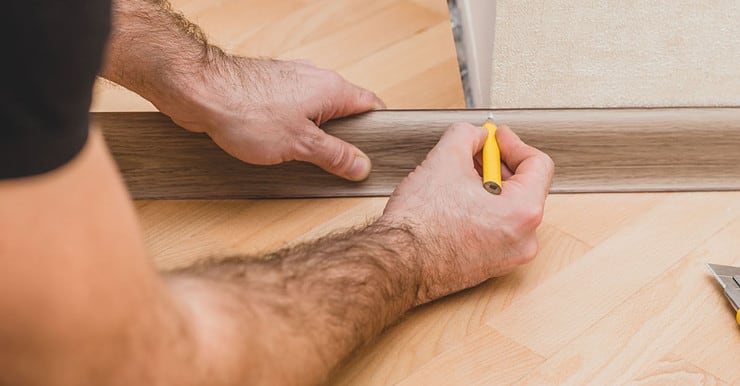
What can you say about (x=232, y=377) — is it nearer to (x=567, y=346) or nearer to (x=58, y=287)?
(x=58, y=287)

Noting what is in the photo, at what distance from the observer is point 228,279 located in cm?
60

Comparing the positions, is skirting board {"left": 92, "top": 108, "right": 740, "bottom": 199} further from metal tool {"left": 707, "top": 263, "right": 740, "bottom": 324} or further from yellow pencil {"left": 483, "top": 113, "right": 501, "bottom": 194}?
metal tool {"left": 707, "top": 263, "right": 740, "bottom": 324}

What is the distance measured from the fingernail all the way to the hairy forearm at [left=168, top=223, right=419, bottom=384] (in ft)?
0.58

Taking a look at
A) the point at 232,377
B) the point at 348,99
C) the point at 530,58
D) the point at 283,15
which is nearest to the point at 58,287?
the point at 232,377

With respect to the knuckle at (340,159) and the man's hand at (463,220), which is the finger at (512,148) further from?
the knuckle at (340,159)

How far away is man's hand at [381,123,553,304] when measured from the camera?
833 millimetres

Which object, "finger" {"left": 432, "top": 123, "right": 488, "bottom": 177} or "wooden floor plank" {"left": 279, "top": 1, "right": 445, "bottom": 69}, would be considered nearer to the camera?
"finger" {"left": 432, "top": 123, "right": 488, "bottom": 177}

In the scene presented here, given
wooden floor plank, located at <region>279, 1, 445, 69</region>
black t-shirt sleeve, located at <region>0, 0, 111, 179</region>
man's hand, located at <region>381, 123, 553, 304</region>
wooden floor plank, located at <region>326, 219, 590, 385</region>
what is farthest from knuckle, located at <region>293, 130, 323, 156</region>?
black t-shirt sleeve, located at <region>0, 0, 111, 179</region>

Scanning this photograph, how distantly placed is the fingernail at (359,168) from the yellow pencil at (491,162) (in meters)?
0.15

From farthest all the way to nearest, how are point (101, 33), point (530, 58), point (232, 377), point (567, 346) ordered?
point (530, 58) < point (567, 346) < point (232, 377) < point (101, 33)

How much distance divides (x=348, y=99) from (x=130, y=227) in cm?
60

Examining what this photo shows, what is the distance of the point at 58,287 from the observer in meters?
0.38

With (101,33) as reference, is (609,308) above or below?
below

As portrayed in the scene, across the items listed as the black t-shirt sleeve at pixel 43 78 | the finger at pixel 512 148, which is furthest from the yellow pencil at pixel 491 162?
the black t-shirt sleeve at pixel 43 78
